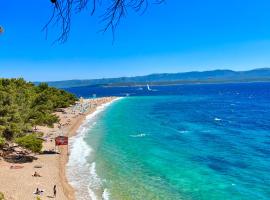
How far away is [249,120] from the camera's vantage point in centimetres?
9306

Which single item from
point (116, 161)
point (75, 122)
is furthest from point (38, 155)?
point (75, 122)

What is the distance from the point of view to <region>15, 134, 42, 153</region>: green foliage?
45531 mm

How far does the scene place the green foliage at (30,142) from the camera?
149 feet

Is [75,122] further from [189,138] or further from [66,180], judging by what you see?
[66,180]

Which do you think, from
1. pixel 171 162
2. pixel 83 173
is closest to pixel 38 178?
pixel 83 173

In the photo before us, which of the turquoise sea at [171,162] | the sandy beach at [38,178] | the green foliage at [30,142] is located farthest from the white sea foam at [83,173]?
the green foliage at [30,142]

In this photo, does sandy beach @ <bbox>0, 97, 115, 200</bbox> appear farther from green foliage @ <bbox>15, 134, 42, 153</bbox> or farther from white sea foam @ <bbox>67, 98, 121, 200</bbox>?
green foliage @ <bbox>15, 134, 42, 153</bbox>

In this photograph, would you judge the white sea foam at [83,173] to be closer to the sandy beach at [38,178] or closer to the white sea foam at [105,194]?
the white sea foam at [105,194]

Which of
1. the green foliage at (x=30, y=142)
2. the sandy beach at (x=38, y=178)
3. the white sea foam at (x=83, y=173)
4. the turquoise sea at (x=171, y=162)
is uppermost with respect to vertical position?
the green foliage at (x=30, y=142)

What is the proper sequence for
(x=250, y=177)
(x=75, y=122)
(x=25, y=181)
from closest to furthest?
(x=25, y=181) → (x=250, y=177) → (x=75, y=122)

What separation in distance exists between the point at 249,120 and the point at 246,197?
196 ft

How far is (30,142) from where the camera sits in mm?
46125

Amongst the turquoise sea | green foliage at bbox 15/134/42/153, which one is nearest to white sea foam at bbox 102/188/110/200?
the turquoise sea

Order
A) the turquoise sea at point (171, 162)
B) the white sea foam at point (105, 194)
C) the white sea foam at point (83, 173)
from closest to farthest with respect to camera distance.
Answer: the white sea foam at point (105, 194) < the white sea foam at point (83, 173) < the turquoise sea at point (171, 162)
